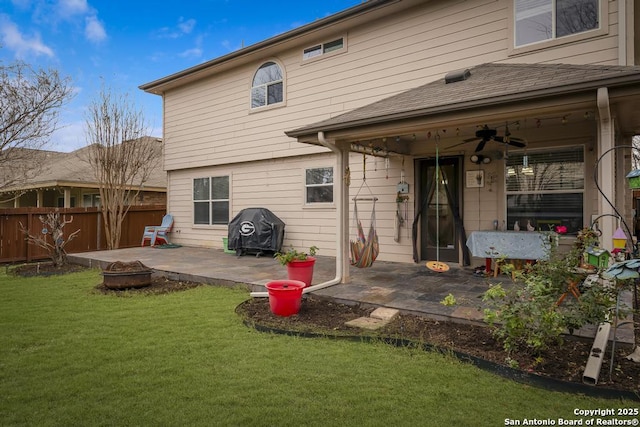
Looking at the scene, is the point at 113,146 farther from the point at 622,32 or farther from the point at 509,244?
the point at 622,32

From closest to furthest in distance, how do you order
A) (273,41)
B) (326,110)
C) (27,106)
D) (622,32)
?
(622,32), (326,110), (273,41), (27,106)

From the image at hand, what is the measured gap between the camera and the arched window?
833 centimetres

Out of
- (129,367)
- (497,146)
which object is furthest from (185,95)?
(129,367)

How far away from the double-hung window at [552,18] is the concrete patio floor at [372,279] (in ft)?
11.5

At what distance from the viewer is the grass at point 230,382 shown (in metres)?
2.08

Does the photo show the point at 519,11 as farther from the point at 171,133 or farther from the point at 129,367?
the point at 171,133

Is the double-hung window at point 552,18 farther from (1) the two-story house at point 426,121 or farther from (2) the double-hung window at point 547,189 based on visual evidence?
(2) the double-hung window at point 547,189

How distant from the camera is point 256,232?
311 inches

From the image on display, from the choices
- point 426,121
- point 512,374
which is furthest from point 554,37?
point 512,374

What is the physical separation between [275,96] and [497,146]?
4810mm

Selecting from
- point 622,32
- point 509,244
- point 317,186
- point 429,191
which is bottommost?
point 509,244

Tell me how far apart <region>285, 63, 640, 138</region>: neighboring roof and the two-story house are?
2 centimetres

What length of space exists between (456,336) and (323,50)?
6286 mm

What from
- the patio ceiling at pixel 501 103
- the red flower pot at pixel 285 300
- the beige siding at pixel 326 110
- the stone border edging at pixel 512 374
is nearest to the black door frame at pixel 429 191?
the beige siding at pixel 326 110
